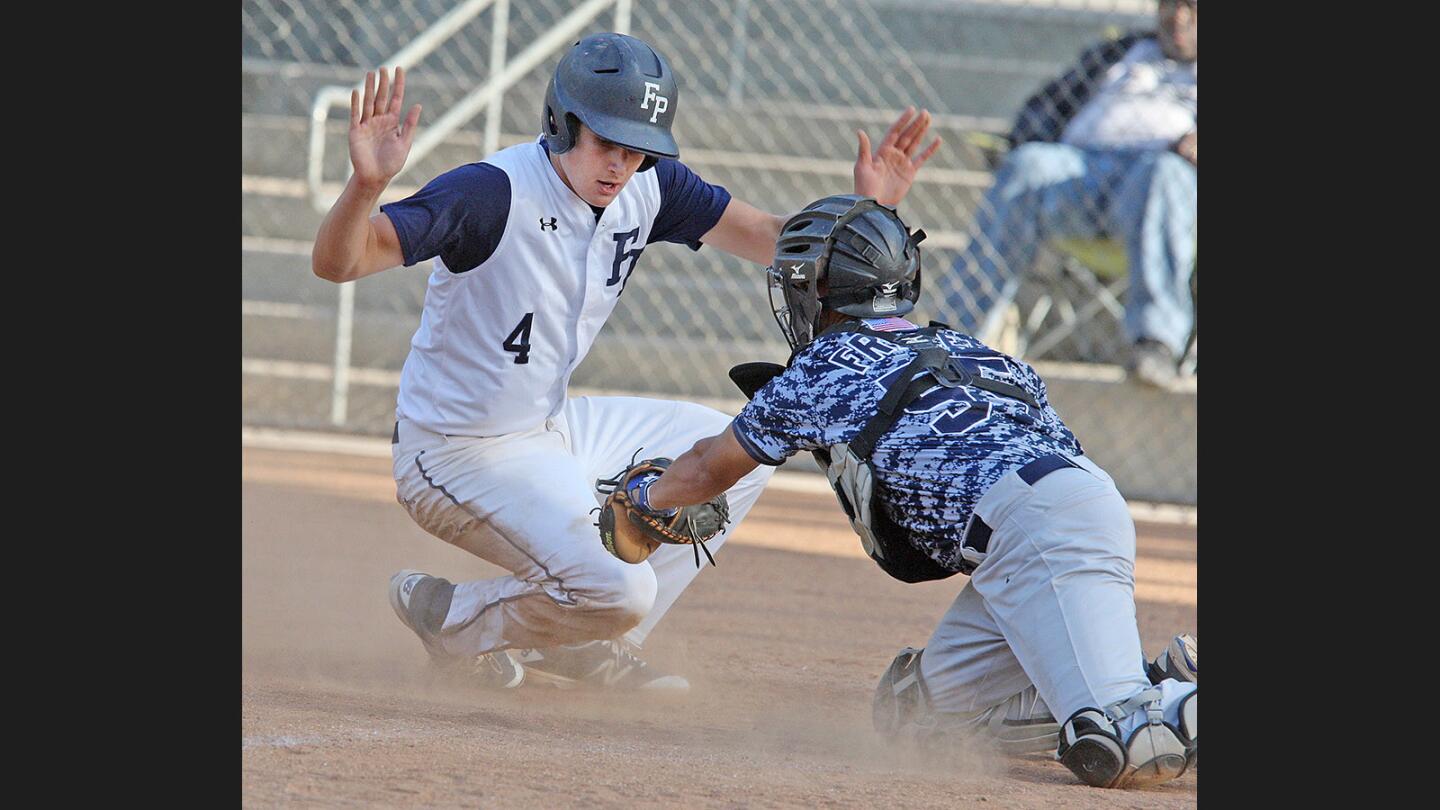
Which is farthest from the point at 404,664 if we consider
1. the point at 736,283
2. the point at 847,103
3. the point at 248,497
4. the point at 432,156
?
the point at 847,103

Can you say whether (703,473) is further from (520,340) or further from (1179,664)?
(1179,664)

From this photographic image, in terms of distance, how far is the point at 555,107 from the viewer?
416 cm

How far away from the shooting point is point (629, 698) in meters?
4.38

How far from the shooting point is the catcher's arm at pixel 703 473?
3.65 m

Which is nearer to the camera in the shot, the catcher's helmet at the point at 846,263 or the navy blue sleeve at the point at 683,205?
the catcher's helmet at the point at 846,263

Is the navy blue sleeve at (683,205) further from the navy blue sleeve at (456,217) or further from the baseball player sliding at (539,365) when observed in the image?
the navy blue sleeve at (456,217)

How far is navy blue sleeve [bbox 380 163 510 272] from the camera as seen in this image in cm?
389

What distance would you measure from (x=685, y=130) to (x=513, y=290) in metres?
6.33

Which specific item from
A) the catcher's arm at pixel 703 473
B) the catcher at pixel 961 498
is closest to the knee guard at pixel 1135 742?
the catcher at pixel 961 498

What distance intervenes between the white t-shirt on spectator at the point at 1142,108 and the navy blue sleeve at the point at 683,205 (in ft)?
14.4

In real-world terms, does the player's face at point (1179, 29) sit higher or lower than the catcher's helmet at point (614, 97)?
lower

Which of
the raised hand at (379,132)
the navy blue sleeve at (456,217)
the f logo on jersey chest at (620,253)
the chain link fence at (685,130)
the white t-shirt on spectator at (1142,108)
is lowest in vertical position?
the chain link fence at (685,130)

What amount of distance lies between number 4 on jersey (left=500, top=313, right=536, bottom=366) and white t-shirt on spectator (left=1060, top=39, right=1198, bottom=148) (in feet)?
16.6

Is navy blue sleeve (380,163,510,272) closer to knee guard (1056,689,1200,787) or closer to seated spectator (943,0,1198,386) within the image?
knee guard (1056,689,1200,787)
